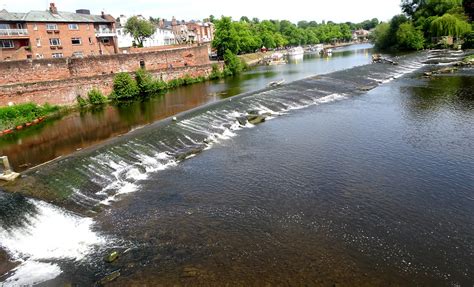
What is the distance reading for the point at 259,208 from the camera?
1658 centimetres

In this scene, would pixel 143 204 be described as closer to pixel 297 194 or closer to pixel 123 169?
pixel 123 169

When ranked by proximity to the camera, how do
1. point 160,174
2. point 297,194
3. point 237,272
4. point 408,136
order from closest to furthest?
point 237,272
point 297,194
point 160,174
point 408,136

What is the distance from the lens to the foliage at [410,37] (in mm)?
91750

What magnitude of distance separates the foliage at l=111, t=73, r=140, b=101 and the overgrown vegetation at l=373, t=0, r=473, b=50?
71135 millimetres

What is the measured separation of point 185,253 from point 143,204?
4.85 m

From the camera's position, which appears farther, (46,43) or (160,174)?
(46,43)

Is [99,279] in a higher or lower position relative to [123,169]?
lower

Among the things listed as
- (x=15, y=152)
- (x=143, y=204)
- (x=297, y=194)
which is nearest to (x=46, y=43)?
(x=15, y=152)

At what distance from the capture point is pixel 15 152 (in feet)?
90.7

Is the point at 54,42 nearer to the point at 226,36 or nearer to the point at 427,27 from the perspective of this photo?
the point at 226,36

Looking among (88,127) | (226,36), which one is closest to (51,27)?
(88,127)

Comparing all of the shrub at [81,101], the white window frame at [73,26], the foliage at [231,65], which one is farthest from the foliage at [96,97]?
the foliage at [231,65]

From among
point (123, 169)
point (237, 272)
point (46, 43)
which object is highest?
point (46, 43)

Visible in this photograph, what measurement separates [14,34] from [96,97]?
16.5 meters
